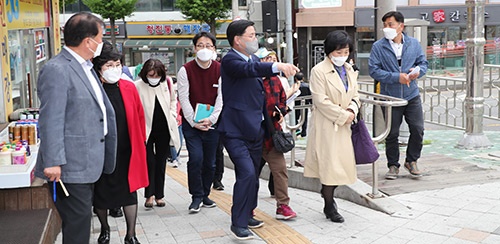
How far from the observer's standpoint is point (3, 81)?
Result: 6.16 m

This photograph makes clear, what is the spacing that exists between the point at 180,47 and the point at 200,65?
96.4ft

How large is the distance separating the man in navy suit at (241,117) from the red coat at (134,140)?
26.9 inches

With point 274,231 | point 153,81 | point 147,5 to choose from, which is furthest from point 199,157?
point 147,5

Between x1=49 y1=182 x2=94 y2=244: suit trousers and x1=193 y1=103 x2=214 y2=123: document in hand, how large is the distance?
2.35 meters

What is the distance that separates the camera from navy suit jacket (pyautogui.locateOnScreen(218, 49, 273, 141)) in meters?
Answer: 5.05

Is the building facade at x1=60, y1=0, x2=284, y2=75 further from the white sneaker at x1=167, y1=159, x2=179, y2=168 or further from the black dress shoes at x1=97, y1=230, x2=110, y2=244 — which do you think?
the black dress shoes at x1=97, y1=230, x2=110, y2=244

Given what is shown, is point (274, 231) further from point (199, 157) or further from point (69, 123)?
point (69, 123)

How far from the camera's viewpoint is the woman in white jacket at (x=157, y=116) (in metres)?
6.24

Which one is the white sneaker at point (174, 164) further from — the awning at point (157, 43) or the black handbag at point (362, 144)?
the awning at point (157, 43)

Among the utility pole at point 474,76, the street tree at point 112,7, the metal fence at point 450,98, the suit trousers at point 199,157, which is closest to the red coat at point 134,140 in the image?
the suit trousers at point 199,157

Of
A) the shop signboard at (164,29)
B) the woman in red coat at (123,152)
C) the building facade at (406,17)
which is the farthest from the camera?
the shop signboard at (164,29)

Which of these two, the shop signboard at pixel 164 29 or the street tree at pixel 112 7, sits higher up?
the street tree at pixel 112 7

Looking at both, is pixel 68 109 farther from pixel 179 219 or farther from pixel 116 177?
pixel 179 219

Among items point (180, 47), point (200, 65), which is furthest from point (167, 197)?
point (180, 47)
